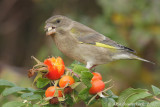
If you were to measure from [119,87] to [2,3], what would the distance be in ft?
10.6

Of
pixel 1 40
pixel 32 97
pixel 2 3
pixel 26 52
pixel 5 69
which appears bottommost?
pixel 32 97

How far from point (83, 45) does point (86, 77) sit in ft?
5.79

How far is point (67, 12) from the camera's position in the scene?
5145 mm

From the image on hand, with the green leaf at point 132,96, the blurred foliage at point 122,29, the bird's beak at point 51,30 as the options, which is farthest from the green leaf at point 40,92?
the blurred foliage at point 122,29

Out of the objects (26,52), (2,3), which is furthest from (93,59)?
(2,3)

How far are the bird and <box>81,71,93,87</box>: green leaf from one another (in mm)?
1452

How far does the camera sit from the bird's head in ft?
10.6

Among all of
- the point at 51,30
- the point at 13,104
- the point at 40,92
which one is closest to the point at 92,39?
the point at 51,30

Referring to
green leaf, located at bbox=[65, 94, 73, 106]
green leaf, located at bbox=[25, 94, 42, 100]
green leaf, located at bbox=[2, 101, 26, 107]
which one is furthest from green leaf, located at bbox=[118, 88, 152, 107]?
green leaf, located at bbox=[2, 101, 26, 107]

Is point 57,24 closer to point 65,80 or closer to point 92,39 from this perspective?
point 92,39

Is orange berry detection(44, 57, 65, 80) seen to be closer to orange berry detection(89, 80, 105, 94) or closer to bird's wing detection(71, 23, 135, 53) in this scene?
orange berry detection(89, 80, 105, 94)

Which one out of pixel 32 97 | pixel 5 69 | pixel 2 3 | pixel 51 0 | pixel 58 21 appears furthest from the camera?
pixel 2 3

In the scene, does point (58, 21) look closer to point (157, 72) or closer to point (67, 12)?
point (67, 12)

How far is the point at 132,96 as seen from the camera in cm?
185
